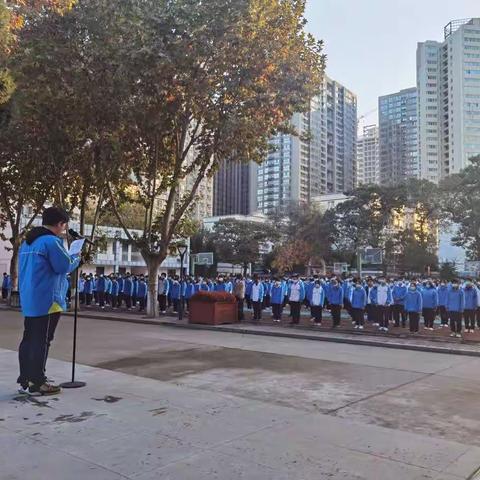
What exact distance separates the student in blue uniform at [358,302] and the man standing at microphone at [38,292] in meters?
12.1

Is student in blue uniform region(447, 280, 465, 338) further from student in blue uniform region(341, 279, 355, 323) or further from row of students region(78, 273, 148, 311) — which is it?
row of students region(78, 273, 148, 311)

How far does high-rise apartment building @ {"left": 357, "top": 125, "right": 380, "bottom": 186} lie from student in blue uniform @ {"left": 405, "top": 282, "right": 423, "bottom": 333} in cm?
8213

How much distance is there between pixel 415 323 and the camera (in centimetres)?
1620

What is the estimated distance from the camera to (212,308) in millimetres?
18094

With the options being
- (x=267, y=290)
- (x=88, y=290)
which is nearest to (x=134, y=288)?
(x=88, y=290)

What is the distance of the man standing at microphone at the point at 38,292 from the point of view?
6508 mm

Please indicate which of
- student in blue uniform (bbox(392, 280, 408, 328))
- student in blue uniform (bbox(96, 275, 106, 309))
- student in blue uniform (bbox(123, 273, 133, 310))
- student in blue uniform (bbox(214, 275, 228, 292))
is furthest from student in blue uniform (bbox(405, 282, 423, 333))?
student in blue uniform (bbox(96, 275, 106, 309))

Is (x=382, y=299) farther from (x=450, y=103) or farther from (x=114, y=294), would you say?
(x=450, y=103)

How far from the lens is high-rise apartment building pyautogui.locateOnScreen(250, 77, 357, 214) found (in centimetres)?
9650

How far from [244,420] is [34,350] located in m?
2.62

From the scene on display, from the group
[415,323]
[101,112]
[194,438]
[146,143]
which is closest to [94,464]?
[194,438]

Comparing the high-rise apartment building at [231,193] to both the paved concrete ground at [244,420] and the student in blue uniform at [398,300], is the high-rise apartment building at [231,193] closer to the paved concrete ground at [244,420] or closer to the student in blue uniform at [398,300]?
the student in blue uniform at [398,300]

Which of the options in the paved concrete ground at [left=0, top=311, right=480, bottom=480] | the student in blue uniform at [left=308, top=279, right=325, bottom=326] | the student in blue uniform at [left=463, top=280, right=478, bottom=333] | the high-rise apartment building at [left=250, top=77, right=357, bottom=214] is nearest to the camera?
the paved concrete ground at [left=0, top=311, right=480, bottom=480]

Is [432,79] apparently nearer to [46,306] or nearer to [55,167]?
[55,167]
